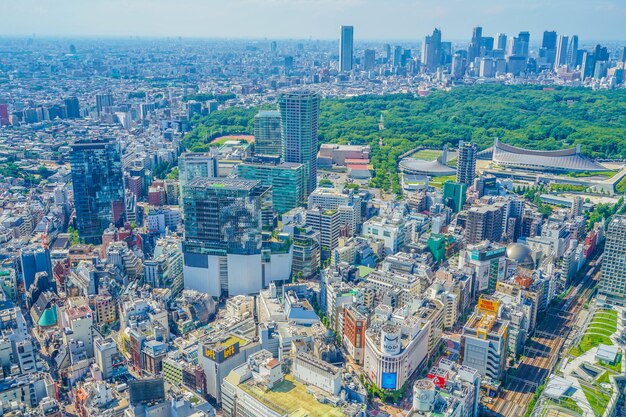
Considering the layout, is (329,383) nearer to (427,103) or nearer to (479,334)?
(479,334)

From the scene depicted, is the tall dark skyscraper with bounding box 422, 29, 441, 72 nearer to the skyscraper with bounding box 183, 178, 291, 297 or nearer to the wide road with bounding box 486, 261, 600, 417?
the wide road with bounding box 486, 261, 600, 417

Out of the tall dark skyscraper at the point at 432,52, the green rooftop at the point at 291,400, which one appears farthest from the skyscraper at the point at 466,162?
the tall dark skyscraper at the point at 432,52

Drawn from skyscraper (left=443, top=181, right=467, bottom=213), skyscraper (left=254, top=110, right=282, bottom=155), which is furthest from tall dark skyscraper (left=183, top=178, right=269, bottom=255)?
skyscraper (left=254, top=110, right=282, bottom=155)

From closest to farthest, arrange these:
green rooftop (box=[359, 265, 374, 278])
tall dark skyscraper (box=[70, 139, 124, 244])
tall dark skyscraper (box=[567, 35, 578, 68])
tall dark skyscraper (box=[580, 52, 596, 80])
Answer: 1. green rooftop (box=[359, 265, 374, 278])
2. tall dark skyscraper (box=[70, 139, 124, 244])
3. tall dark skyscraper (box=[580, 52, 596, 80])
4. tall dark skyscraper (box=[567, 35, 578, 68])

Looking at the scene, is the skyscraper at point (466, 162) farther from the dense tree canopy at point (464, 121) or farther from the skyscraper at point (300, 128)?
the skyscraper at point (300, 128)

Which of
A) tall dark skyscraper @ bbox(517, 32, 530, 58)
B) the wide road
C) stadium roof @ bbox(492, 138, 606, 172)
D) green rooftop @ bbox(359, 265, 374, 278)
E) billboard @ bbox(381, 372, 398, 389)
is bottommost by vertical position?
the wide road

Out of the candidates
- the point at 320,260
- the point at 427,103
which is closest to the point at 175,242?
the point at 320,260
